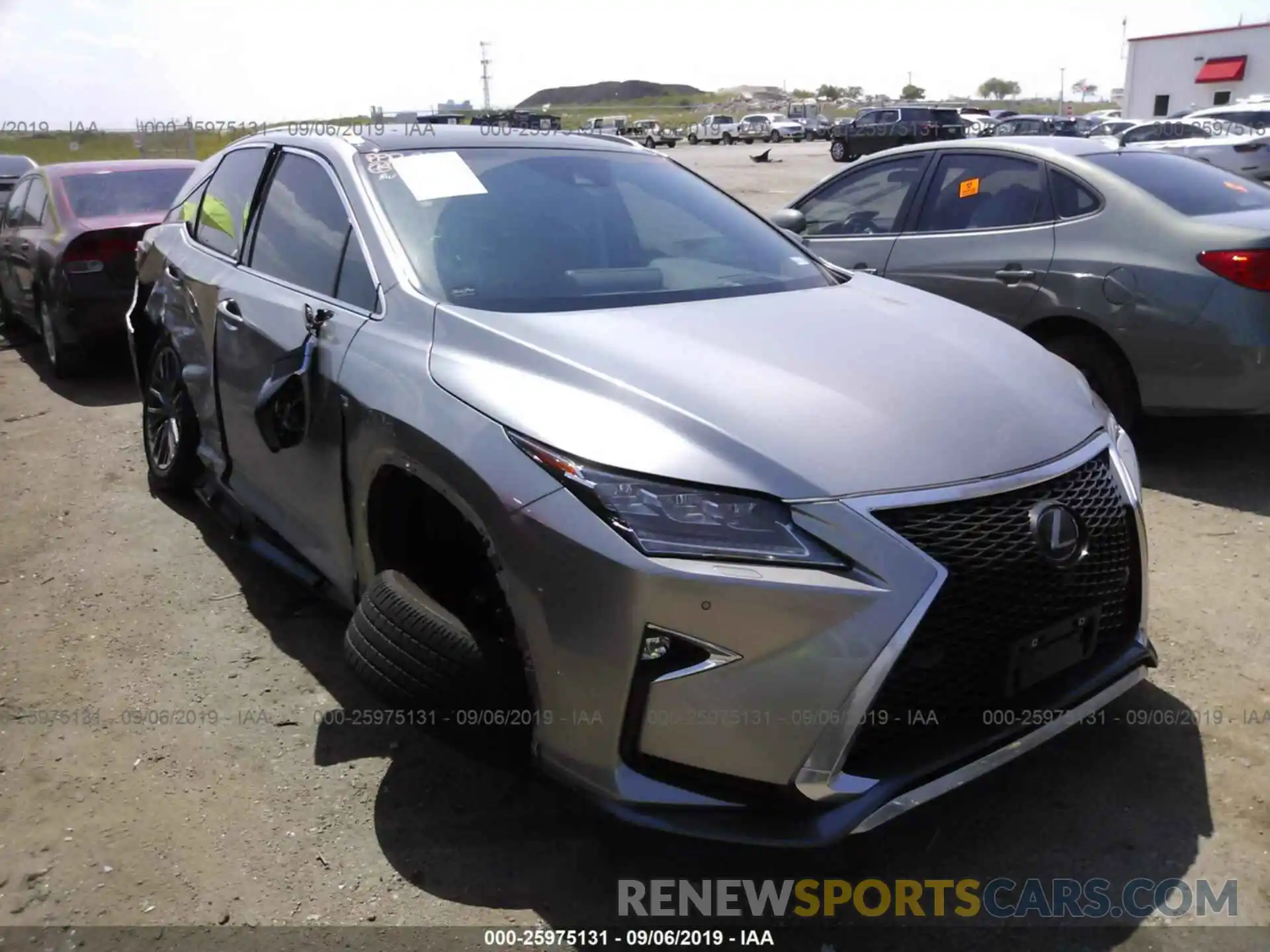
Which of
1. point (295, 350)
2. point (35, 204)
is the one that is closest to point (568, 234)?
point (295, 350)

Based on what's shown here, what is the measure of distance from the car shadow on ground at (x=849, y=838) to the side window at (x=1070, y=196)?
2935 mm

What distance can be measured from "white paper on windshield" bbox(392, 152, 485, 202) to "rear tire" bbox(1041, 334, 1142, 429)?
9.77 ft

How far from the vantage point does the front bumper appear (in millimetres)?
2125

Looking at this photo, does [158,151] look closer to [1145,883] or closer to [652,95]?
[1145,883]

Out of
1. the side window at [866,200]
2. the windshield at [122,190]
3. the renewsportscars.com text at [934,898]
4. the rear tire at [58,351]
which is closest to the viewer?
the renewsportscars.com text at [934,898]

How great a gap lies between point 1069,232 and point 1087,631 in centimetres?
329

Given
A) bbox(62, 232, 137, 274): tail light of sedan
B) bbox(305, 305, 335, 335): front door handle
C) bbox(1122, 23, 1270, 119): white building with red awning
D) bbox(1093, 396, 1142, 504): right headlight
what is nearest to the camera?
bbox(1093, 396, 1142, 504): right headlight

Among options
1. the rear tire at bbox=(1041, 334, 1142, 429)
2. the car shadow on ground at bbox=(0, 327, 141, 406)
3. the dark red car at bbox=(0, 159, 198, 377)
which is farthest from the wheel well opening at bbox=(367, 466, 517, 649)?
the car shadow on ground at bbox=(0, 327, 141, 406)

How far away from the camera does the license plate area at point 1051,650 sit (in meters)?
2.35

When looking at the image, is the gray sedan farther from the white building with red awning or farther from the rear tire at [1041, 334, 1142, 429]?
the white building with red awning

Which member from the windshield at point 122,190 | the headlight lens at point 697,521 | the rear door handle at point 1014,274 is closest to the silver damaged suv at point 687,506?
the headlight lens at point 697,521

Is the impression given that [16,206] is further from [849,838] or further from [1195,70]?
[1195,70]

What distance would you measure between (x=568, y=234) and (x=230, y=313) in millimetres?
1348

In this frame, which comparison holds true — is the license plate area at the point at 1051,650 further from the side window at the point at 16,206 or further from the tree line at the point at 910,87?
the tree line at the point at 910,87
